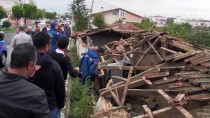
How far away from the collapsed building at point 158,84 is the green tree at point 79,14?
90.8 feet

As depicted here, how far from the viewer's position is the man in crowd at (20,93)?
276 cm

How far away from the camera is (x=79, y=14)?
43844mm

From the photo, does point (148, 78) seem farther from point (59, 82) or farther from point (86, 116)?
point (59, 82)

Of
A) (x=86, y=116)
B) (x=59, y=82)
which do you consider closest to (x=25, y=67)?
(x=59, y=82)

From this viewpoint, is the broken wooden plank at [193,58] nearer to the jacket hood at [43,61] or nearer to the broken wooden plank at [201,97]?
the broken wooden plank at [201,97]

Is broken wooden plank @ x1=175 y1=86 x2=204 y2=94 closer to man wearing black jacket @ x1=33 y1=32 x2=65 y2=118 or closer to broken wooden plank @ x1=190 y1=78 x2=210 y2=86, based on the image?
broken wooden plank @ x1=190 y1=78 x2=210 y2=86

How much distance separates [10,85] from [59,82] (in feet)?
5.86

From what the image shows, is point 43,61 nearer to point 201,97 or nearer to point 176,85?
point 201,97

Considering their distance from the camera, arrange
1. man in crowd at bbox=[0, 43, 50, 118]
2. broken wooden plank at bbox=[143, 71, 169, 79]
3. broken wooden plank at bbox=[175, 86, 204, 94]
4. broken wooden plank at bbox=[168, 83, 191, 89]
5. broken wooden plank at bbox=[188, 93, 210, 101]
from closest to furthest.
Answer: man in crowd at bbox=[0, 43, 50, 118]
broken wooden plank at bbox=[188, 93, 210, 101]
broken wooden plank at bbox=[175, 86, 204, 94]
broken wooden plank at bbox=[168, 83, 191, 89]
broken wooden plank at bbox=[143, 71, 169, 79]

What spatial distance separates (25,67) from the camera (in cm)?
297

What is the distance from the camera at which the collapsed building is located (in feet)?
21.7

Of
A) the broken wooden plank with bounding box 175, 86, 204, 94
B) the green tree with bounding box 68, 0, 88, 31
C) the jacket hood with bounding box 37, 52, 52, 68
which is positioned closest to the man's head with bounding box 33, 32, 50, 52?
the jacket hood with bounding box 37, 52, 52, 68

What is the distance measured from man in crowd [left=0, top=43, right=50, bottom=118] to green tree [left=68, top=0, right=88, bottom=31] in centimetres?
3674

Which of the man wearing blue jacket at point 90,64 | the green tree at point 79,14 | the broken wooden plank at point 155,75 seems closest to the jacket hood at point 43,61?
the man wearing blue jacket at point 90,64
